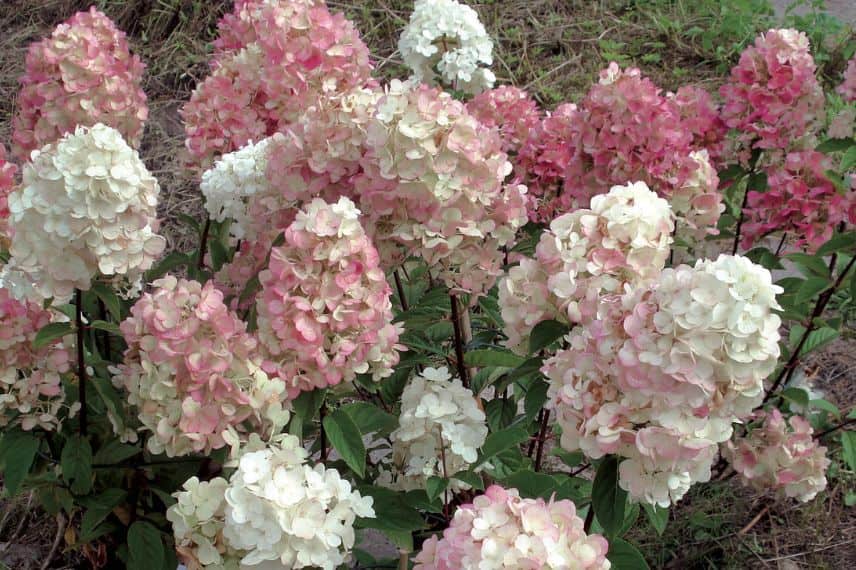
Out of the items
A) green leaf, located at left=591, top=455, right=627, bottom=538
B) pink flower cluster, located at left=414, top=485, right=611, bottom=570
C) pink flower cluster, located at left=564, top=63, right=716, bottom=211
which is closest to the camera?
pink flower cluster, located at left=414, top=485, right=611, bottom=570

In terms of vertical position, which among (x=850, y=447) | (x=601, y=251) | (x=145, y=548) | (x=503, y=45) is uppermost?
(x=601, y=251)

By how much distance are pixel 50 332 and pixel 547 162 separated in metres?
1.05

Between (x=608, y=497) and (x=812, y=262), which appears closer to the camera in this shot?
(x=608, y=497)

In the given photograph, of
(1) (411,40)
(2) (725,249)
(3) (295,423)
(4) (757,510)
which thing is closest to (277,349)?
(3) (295,423)

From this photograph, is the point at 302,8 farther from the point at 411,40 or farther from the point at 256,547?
the point at 256,547

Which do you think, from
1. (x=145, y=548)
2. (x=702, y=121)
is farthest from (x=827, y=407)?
(x=145, y=548)

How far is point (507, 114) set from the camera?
218 cm

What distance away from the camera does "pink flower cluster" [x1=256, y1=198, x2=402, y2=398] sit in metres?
A: 1.30

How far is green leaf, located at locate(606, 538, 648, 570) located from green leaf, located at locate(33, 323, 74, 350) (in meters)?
0.87

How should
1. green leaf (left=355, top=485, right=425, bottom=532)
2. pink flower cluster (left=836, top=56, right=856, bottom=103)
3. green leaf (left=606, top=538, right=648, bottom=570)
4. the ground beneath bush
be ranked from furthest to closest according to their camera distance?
the ground beneath bush
pink flower cluster (left=836, top=56, right=856, bottom=103)
green leaf (left=355, top=485, right=425, bottom=532)
green leaf (left=606, top=538, right=648, bottom=570)

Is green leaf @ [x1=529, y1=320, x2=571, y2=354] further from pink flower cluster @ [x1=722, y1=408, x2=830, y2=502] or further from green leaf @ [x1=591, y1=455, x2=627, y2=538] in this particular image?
pink flower cluster @ [x1=722, y1=408, x2=830, y2=502]

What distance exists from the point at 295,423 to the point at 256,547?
0.26 meters

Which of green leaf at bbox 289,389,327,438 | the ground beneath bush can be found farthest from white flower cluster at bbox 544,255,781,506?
the ground beneath bush

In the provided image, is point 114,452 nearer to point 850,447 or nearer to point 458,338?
point 458,338
